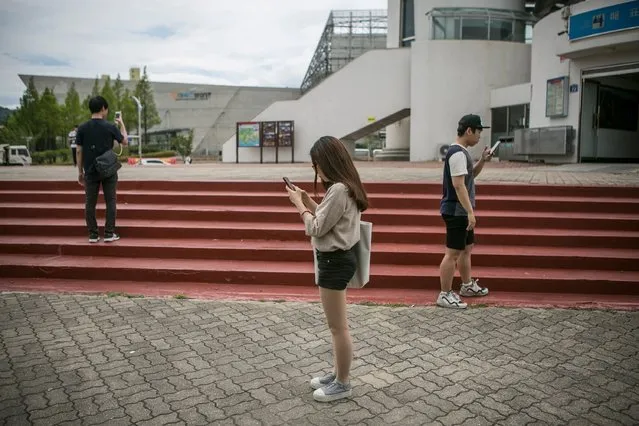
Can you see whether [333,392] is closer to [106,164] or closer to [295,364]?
[295,364]

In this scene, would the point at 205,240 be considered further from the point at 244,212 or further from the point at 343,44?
the point at 343,44

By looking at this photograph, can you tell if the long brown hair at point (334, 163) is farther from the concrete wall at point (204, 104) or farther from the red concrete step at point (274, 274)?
the concrete wall at point (204, 104)

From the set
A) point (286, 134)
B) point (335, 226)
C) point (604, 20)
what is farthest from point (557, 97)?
point (335, 226)

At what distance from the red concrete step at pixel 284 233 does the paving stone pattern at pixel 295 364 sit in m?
1.79

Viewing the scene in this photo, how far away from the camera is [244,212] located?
777 centimetres

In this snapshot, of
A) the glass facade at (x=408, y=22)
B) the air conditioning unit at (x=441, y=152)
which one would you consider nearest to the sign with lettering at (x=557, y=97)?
the air conditioning unit at (x=441, y=152)

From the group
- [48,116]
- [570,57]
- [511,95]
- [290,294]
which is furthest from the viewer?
[48,116]

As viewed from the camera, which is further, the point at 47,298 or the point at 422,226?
the point at 422,226

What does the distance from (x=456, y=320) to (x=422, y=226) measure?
2663 millimetres

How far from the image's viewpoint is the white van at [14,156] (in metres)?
32.6

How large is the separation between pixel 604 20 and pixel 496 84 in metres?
7.09

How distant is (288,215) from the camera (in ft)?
25.2

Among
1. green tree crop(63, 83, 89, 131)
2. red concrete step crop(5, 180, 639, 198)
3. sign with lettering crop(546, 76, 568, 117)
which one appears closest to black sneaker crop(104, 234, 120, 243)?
red concrete step crop(5, 180, 639, 198)

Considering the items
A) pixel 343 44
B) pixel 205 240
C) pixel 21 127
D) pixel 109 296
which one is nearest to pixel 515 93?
pixel 343 44
